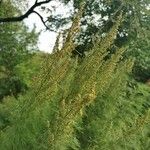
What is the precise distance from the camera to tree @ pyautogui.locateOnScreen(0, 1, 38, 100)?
16156 mm

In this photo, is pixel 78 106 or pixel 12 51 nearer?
pixel 78 106

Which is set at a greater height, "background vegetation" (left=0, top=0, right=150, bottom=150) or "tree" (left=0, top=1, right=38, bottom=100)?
"background vegetation" (left=0, top=0, right=150, bottom=150)

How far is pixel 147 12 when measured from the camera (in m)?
16.9

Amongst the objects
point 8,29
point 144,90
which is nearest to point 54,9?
point 8,29

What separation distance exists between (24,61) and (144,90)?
831 cm

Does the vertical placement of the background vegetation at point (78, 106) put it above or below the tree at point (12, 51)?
above

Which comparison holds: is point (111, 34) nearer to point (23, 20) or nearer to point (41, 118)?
point (41, 118)

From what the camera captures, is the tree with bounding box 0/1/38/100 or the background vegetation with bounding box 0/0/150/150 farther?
the tree with bounding box 0/1/38/100

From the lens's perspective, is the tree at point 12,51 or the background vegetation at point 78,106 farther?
the tree at point 12,51

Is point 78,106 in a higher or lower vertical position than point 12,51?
higher

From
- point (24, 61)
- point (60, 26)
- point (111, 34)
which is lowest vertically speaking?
point (24, 61)

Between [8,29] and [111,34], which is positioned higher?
[111,34]

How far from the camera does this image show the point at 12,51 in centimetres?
1748

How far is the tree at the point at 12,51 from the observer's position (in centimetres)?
1616
